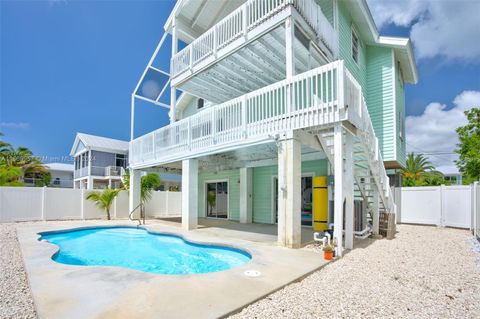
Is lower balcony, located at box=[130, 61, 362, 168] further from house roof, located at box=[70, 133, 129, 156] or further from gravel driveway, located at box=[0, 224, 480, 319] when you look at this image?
house roof, located at box=[70, 133, 129, 156]

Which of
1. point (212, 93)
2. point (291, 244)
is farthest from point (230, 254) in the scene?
point (212, 93)

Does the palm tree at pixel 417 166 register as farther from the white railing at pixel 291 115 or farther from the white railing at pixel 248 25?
the white railing at pixel 248 25

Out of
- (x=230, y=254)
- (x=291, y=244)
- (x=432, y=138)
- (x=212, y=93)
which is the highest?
(x=432, y=138)

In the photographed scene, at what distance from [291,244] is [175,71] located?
8.65 m

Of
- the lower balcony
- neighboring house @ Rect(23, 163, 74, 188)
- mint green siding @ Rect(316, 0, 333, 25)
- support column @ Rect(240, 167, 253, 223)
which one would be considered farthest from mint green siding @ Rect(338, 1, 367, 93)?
neighboring house @ Rect(23, 163, 74, 188)

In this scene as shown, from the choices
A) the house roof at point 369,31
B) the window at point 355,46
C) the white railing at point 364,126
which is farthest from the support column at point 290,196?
the house roof at point 369,31

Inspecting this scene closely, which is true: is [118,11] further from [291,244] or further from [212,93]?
[291,244]

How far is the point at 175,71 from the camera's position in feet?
37.2

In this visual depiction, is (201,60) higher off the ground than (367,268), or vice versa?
(201,60)

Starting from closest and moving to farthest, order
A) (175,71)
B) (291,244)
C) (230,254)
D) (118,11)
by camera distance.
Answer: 1. (291,244)
2. (230,254)
3. (175,71)
4. (118,11)

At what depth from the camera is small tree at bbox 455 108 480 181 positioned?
13255mm

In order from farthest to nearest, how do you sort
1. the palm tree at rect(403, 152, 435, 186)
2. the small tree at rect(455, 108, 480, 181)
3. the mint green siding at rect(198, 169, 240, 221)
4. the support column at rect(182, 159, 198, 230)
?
the palm tree at rect(403, 152, 435, 186), the mint green siding at rect(198, 169, 240, 221), the small tree at rect(455, 108, 480, 181), the support column at rect(182, 159, 198, 230)

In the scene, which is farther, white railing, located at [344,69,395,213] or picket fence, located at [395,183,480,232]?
picket fence, located at [395,183,480,232]

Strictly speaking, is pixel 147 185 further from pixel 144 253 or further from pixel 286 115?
pixel 286 115
